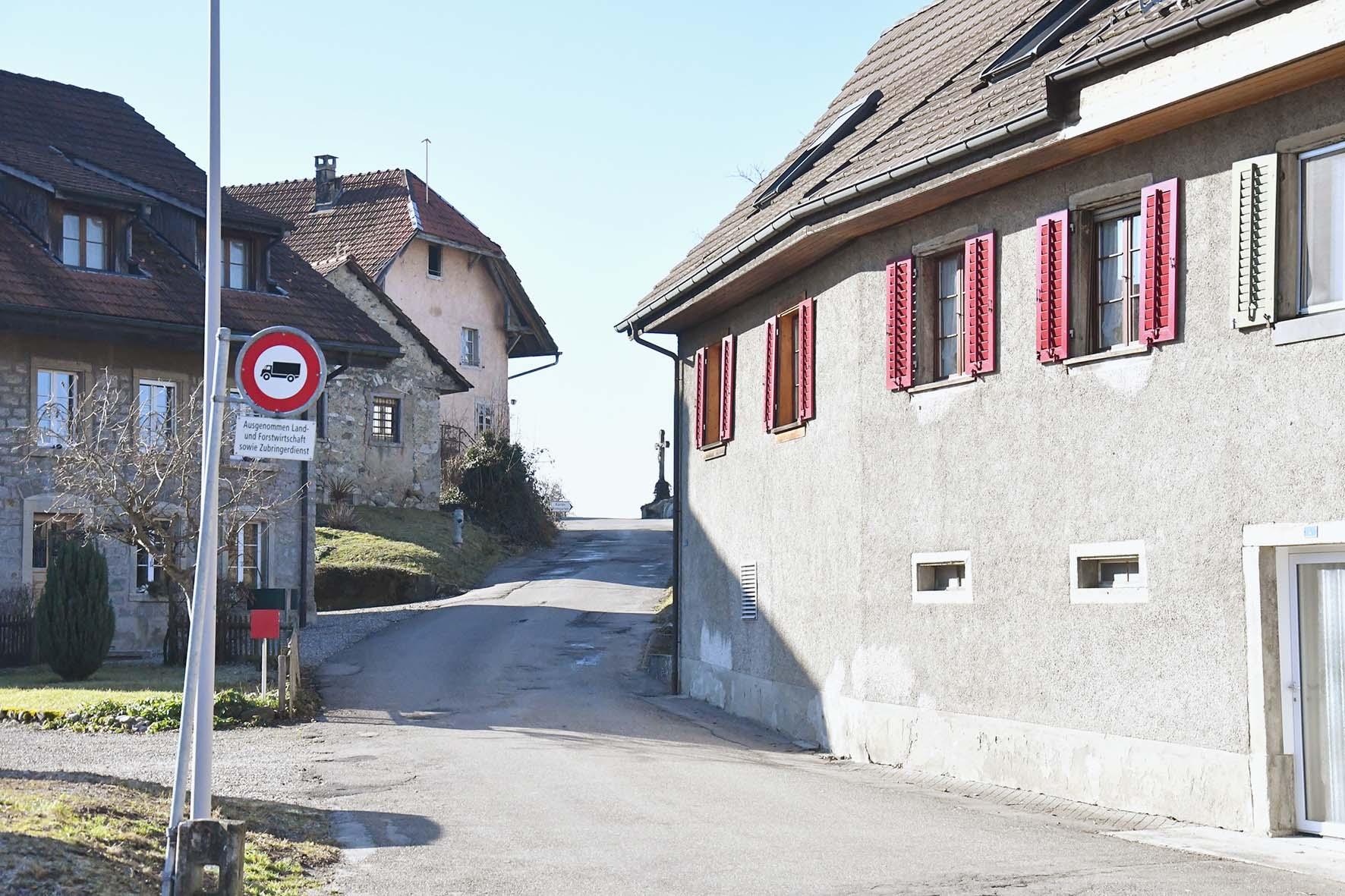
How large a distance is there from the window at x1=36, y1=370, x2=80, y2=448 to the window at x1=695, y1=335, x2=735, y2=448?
9.73 m

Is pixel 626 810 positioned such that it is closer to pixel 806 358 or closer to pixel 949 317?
pixel 949 317

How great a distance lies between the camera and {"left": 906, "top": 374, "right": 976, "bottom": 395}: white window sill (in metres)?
14.6

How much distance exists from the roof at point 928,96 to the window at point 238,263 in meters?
8.98

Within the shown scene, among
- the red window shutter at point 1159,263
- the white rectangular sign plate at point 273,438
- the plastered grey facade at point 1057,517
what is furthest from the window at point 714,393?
the white rectangular sign plate at point 273,438

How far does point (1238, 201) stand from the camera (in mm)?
11383

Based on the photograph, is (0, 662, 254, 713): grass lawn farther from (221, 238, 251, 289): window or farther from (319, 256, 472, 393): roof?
(319, 256, 472, 393): roof

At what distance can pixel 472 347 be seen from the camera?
164 ft

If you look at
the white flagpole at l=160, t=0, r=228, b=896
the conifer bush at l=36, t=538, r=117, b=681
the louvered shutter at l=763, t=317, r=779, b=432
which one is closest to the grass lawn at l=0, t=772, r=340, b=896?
the white flagpole at l=160, t=0, r=228, b=896

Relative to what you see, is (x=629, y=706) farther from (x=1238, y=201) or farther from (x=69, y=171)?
(x=69, y=171)

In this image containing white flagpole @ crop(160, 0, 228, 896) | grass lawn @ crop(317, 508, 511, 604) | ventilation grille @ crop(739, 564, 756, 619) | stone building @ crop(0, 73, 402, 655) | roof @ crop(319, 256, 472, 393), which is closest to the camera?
white flagpole @ crop(160, 0, 228, 896)

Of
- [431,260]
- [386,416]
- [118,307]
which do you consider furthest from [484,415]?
[118,307]

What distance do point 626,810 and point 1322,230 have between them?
251 inches

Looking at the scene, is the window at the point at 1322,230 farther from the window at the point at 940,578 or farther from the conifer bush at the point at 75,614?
the conifer bush at the point at 75,614

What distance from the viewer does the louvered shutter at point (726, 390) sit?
20625 mm
